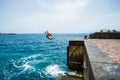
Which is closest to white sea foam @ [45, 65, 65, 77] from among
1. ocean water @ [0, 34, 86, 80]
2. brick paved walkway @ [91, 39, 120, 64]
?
ocean water @ [0, 34, 86, 80]

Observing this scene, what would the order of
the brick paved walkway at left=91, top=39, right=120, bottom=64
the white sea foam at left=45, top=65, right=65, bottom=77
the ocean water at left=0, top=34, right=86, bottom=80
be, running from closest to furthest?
the brick paved walkway at left=91, top=39, right=120, bottom=64, the ocean water at left=0, top=34, right=86, bottom=80, the white sea foam at left=45, top=65, right=65, bottom=77

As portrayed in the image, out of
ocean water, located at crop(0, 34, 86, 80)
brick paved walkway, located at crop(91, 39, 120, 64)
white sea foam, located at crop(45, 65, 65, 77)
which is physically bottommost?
ocean water, located at crop(0, 34, 86, 80)

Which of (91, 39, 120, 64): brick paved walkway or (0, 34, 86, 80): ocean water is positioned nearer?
(91, 39, 120, 64): brick paved walkway

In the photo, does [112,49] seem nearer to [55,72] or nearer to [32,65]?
[55,72]

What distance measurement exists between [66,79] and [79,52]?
2.53 metres

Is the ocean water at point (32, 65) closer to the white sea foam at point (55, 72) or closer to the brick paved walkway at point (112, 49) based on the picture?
the white sea foam at point (55, 72)

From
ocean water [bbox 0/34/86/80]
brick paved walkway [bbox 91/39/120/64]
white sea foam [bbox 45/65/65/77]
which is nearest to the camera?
brick paved walkway [bbox 91/39/120/64]

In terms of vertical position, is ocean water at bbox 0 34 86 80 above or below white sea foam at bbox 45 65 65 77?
below

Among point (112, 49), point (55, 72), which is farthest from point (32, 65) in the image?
point (112, 49)

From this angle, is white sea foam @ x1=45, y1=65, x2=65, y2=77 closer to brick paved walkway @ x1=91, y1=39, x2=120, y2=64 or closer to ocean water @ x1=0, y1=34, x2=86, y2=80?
ocean water @ x1=0, y1=34, x2=86, y2=80

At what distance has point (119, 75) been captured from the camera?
2.48m

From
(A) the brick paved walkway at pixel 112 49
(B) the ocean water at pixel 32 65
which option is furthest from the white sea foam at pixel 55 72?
(A) the brick paved walkway at pixel 112 49

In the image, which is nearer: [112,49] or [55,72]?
[112,49]

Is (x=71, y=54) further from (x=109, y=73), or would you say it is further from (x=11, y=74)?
(x=109, y=73)
